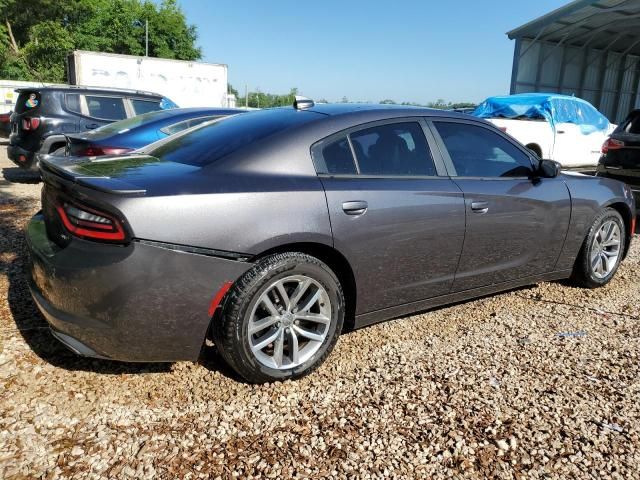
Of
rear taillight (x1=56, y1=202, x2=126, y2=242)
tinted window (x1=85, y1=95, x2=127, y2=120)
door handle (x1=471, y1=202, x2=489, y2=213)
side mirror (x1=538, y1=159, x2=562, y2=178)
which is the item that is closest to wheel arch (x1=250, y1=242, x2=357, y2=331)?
rear taillight (x1=56, y1=202, x2=126, y2=242)

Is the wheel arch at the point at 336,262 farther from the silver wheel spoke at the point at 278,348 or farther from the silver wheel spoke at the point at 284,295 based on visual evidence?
the silver wheel spoke at the point at 278,348

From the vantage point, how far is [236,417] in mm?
2354

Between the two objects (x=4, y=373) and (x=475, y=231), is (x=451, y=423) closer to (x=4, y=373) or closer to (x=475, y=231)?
(x=475, y=231)

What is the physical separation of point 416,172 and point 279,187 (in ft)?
3.39

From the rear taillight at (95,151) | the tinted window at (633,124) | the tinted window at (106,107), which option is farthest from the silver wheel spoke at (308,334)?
the tinted window at (106,107)

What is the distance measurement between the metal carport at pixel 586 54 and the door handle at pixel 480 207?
1936 cm

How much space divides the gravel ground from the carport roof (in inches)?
789

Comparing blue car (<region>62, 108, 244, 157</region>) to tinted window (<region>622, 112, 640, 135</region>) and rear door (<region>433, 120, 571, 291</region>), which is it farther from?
tinted window (<region>622, 112, 640, 135</region>)

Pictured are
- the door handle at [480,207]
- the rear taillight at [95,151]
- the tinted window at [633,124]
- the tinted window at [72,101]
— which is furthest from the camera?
the tinted window at [72,101]

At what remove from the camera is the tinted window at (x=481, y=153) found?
3371mm

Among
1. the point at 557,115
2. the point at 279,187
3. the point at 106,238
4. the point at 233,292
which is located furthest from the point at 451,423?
the point at 557,115

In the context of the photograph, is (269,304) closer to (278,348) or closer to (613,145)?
(278,348)

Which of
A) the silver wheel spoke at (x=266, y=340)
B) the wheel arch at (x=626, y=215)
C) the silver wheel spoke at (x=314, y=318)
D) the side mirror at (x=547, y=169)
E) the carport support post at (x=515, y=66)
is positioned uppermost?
the carport support post at (x=515, y=66)

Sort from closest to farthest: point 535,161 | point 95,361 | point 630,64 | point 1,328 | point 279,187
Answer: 1. point 279,187
2. point 95,361
3. point 1,328
4. point 535,161
5. point 630,64
